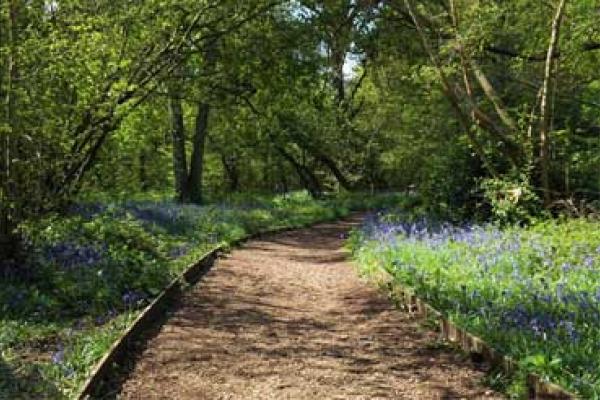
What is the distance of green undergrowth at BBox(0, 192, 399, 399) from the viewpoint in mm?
6273

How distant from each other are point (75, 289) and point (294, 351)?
3.32 m

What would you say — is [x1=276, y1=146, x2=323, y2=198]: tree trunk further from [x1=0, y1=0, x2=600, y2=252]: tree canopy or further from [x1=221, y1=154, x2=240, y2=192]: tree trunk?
[x1=0, y1=0, x2=600, y2=252]: tree canopy

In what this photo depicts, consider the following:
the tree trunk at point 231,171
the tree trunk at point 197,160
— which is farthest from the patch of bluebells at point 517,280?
the tree trunk at point 231,171

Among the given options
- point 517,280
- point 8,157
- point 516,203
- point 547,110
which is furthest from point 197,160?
point 517,280

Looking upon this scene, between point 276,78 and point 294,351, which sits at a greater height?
point 276,78

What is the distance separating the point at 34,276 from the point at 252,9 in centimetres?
847

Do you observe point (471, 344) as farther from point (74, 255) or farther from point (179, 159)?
point (179, 159)

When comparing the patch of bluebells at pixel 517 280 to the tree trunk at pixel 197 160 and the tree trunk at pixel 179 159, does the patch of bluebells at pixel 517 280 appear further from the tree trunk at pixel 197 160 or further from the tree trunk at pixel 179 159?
the tree trunk at pixel 197 160

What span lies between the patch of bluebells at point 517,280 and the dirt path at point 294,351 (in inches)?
20.2

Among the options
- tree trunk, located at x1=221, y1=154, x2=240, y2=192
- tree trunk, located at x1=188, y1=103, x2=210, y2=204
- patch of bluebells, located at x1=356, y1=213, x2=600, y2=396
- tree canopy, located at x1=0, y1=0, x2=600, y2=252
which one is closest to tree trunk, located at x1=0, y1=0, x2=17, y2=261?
tree canopy, located at x1=0, y1=0, x2=600, y2=252

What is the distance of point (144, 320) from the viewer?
840 cm

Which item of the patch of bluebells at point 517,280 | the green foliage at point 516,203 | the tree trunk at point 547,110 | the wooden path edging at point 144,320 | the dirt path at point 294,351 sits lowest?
the dirt path at point 294,351

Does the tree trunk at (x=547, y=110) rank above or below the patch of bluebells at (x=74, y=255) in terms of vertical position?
above

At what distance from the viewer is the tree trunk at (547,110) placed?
13.3m
